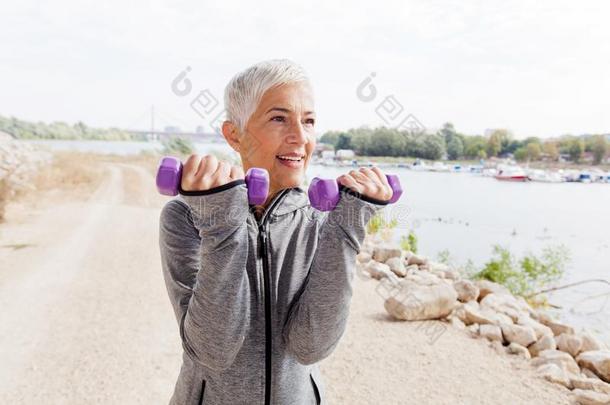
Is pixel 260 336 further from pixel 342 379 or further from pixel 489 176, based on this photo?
pixel 489 176

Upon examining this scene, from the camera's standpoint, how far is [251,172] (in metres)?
1.01

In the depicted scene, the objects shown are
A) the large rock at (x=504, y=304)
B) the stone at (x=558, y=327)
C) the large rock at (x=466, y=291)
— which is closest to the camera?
the stone at (x=558, y=327)

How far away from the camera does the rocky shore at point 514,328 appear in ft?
12.1

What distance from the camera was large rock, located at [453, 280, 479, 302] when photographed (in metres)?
5.32

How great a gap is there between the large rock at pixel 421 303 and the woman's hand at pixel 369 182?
3580mm

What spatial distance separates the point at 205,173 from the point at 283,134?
0.35 metres

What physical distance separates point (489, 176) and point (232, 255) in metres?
11.7

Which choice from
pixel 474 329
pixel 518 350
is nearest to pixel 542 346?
pixel 518 350

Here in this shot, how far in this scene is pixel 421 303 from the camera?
4.46 metres

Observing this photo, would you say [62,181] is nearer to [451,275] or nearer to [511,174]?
[451,275]

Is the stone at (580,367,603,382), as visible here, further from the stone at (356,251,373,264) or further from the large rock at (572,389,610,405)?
the stone at (356,251,373,264)

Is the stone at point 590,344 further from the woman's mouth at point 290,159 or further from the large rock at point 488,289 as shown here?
the woman's mouth at point 290,159

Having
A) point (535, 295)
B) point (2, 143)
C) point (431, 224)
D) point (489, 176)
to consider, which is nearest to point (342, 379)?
point (535, 295)

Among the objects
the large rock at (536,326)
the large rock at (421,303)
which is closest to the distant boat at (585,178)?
the large rock at (536,326)
